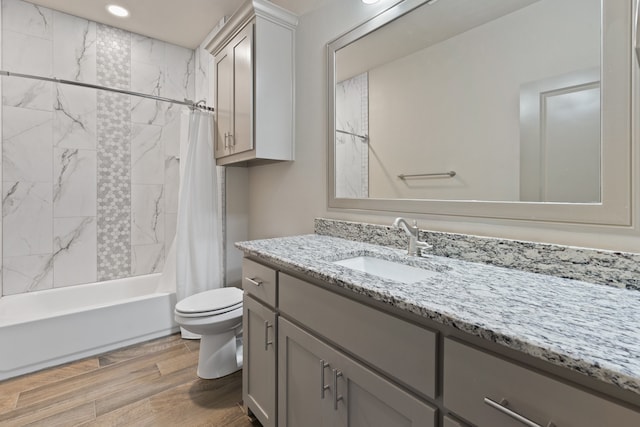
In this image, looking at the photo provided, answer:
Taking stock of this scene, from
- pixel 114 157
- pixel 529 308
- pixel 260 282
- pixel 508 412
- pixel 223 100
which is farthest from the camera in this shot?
pixel 114 157

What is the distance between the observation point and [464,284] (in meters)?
0.87

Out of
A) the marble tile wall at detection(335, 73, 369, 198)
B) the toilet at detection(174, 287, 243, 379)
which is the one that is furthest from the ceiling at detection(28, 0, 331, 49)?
the toilet at detection(174, 287, 243, 379)

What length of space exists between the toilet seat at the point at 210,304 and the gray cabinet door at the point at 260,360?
0.43 meters

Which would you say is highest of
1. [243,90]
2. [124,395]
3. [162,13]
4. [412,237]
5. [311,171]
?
[162,13]

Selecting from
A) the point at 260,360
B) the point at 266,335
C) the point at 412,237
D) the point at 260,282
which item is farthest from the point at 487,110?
the point at 260,360

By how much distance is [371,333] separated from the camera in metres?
0.86

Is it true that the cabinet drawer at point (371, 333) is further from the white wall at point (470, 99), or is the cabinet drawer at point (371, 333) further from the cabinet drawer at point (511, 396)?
the white wall at point (470, 99)

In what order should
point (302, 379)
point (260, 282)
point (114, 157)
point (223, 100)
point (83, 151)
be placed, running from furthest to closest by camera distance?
point (114, 157), point (83, 151), point (223, 100), point (260, 282), point (302, 379)

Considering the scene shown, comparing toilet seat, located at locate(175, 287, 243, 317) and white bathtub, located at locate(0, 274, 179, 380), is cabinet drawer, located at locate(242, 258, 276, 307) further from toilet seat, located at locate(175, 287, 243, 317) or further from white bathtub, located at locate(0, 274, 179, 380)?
white bathtub, located at locate(0, 274, 179, 380)

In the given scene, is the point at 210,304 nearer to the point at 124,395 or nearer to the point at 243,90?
the point at 124,395

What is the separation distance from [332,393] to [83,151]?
290 centimetres

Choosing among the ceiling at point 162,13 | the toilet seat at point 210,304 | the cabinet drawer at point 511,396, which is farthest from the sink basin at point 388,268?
the ceiling at point 162,13

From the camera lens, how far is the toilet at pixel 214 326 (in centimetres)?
183

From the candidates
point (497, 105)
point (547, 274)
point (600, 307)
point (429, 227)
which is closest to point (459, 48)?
point (497, 105)
